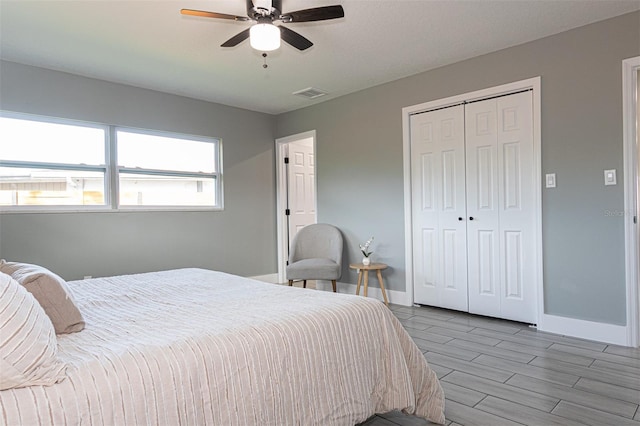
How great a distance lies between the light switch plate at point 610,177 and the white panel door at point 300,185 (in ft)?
11.8

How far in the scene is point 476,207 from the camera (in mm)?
3738

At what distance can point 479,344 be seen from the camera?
9.82 ft

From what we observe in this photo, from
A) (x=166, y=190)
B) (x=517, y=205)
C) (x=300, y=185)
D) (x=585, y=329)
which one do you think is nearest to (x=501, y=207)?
(x=517, y=205)

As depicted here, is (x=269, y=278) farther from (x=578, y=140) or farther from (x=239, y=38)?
(x=578, y=140)

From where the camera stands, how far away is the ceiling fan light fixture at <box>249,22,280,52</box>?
246 cm

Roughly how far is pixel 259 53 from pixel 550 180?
2820mm

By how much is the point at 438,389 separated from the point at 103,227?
3773mm

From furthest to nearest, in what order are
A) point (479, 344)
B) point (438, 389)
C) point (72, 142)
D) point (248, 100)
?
point (248, 100), point (72, 142), point (479, 344), point (438, 389)

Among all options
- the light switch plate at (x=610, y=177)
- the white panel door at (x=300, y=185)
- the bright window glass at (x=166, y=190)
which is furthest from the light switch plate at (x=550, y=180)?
the bright window glass at (x=166, y=190)

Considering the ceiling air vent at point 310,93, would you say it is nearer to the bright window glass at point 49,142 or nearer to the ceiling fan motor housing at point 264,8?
the ceiling fan motor housing at point 264,8

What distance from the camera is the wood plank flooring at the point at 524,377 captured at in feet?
6.31

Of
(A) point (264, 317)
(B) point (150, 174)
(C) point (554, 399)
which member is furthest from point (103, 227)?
(C) point (554, 399)

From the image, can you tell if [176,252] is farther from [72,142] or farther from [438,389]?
[438,389]

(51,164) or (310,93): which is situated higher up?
(310,93)
